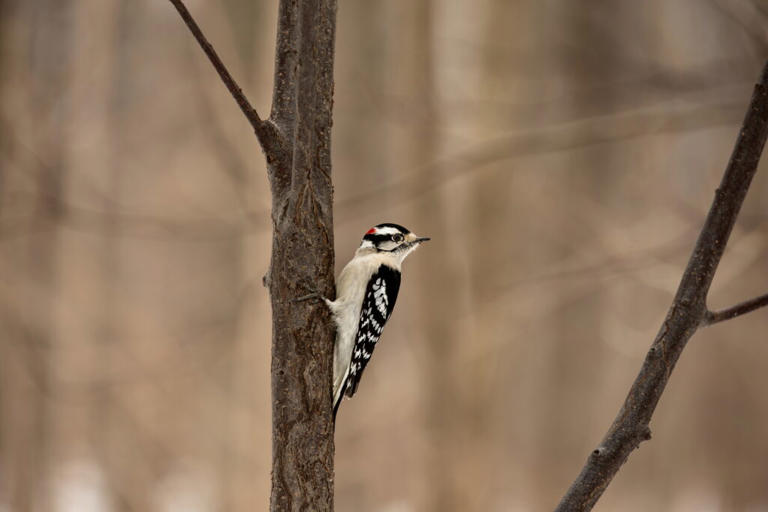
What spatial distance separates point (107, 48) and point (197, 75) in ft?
1.85

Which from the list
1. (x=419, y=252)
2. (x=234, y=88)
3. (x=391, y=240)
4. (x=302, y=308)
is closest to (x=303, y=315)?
(x=302, y=308)

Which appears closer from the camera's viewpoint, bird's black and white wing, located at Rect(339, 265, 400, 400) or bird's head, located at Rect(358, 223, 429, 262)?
bird's black and white wing, located at Rect(339, 265, 400, 400)

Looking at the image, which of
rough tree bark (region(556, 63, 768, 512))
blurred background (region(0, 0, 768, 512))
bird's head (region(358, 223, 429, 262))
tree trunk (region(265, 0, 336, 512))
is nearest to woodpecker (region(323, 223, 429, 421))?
bird's head (region(358, 223, 429, 262))

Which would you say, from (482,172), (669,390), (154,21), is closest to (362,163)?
(154,21)

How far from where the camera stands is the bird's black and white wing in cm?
162

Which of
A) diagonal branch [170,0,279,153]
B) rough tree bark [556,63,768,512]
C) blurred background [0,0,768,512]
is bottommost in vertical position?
rough tree bark [556,63,768,512]

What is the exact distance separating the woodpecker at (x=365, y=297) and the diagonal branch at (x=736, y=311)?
667 mm

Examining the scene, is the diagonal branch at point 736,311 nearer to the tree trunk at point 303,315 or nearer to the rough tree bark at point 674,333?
the rough tree bark at point 674,333

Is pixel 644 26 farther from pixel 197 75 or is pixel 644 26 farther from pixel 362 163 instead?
pixel 197 75

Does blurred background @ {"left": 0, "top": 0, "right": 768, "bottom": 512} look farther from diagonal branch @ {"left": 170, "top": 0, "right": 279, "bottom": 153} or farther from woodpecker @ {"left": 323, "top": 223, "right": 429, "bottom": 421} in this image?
diagonal branch @ {"left": 170, "top": 0, "right": 279, "bottom": 153}

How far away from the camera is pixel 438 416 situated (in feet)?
10.5

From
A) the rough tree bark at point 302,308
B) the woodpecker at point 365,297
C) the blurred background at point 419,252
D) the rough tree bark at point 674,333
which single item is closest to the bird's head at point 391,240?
the woodpecker at point 365,297

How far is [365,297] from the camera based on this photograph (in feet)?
5.37

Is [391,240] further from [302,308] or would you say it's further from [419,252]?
[419,252]
